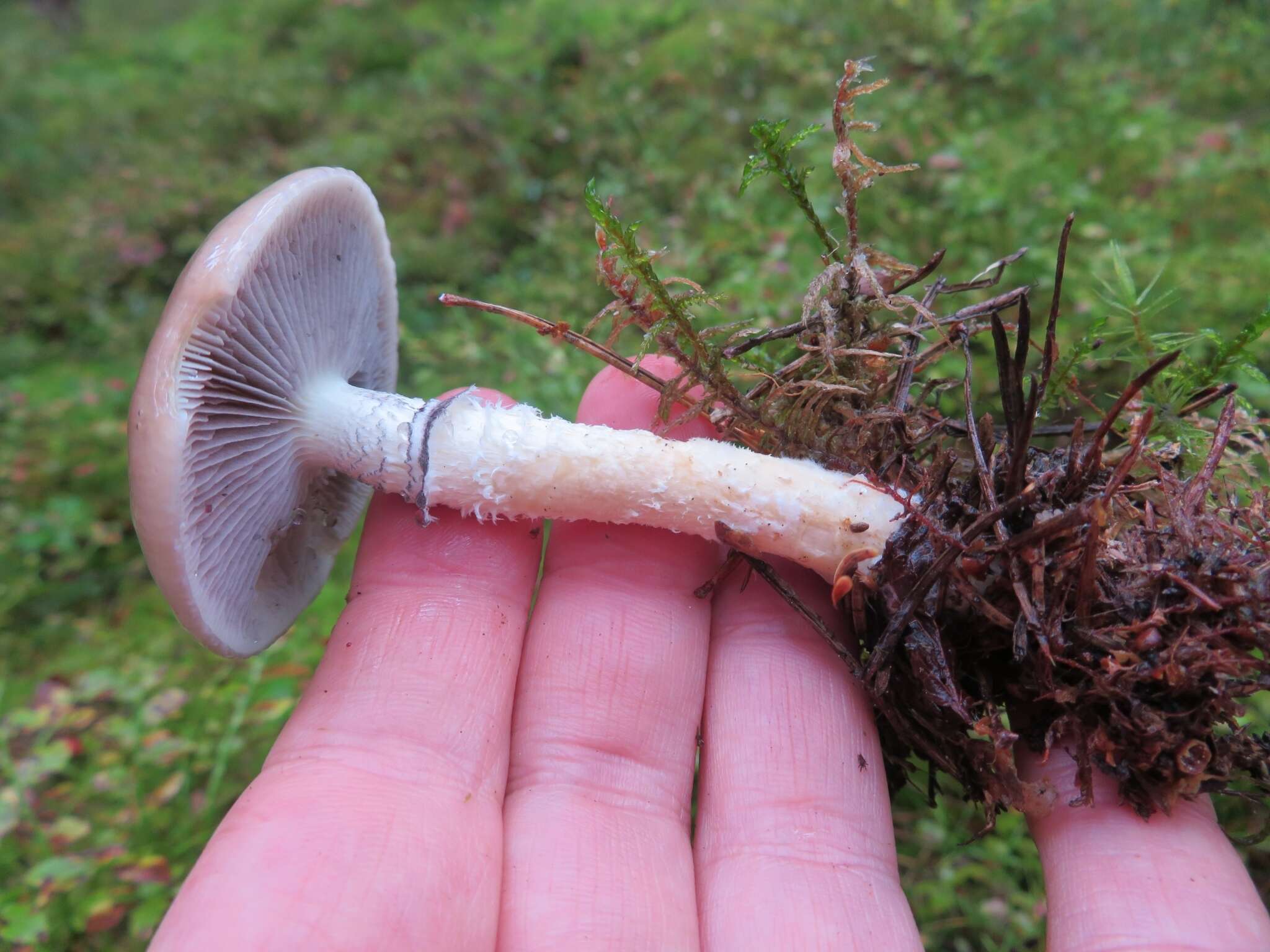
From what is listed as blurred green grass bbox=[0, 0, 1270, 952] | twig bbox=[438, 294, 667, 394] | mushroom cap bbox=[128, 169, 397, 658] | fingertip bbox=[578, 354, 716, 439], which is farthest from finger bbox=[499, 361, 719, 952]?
blurred green grass bbox=[0, 0, 1270, 952]

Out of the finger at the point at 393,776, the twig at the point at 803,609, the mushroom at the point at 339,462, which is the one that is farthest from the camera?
the twig at the point at 803,609

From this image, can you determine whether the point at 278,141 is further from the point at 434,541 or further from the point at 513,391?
the point at 434,541

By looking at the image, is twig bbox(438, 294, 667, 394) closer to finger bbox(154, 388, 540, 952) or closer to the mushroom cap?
the mushroom cap

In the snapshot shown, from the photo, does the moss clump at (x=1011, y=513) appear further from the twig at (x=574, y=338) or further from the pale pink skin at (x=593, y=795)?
the pale pink skin at (x=593, y=795)

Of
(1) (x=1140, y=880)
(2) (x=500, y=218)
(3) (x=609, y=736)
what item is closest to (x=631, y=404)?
(3) (x=609, y=736)

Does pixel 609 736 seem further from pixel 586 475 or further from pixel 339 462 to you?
pixel 339 462

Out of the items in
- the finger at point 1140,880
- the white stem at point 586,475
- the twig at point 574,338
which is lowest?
the finger at point 1140,880

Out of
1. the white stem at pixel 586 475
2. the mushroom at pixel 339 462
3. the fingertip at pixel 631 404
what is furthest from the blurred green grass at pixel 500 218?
the white stem at pixel 586 475
